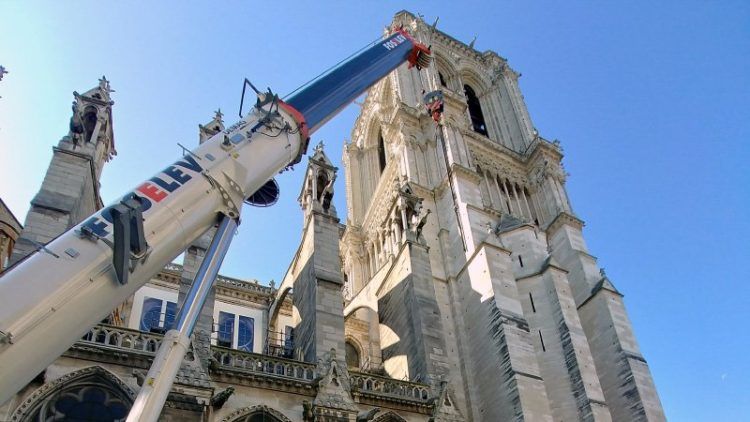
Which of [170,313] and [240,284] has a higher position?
[240,284]

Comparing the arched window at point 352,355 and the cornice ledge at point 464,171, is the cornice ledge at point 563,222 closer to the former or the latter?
the cornice ledge at point 464,171

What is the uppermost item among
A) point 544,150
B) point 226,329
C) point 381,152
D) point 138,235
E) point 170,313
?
point 381,152

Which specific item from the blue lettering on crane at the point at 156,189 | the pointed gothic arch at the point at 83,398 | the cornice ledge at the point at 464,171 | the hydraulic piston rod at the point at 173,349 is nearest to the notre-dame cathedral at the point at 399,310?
the pointed gothic arch at the point at 83,398

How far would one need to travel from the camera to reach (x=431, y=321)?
18750mm

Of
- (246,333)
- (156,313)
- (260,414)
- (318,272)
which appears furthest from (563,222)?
(260,414)

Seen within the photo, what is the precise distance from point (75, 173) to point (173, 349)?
10262 mm

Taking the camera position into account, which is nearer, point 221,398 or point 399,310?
point 221,398

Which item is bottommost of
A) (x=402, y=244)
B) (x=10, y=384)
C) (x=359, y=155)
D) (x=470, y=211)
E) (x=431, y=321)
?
(x=10, y=384)

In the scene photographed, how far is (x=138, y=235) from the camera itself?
8.76 m

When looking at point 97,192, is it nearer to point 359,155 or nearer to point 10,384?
point 10,384

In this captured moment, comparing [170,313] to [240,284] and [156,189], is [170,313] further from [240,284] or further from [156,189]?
[156,189]

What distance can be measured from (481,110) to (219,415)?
112 feet

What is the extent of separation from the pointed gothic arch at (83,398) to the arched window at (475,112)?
32.8 m

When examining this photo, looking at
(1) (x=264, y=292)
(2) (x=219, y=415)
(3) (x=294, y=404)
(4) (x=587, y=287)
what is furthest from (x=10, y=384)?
(4) (x=587, y=287)
